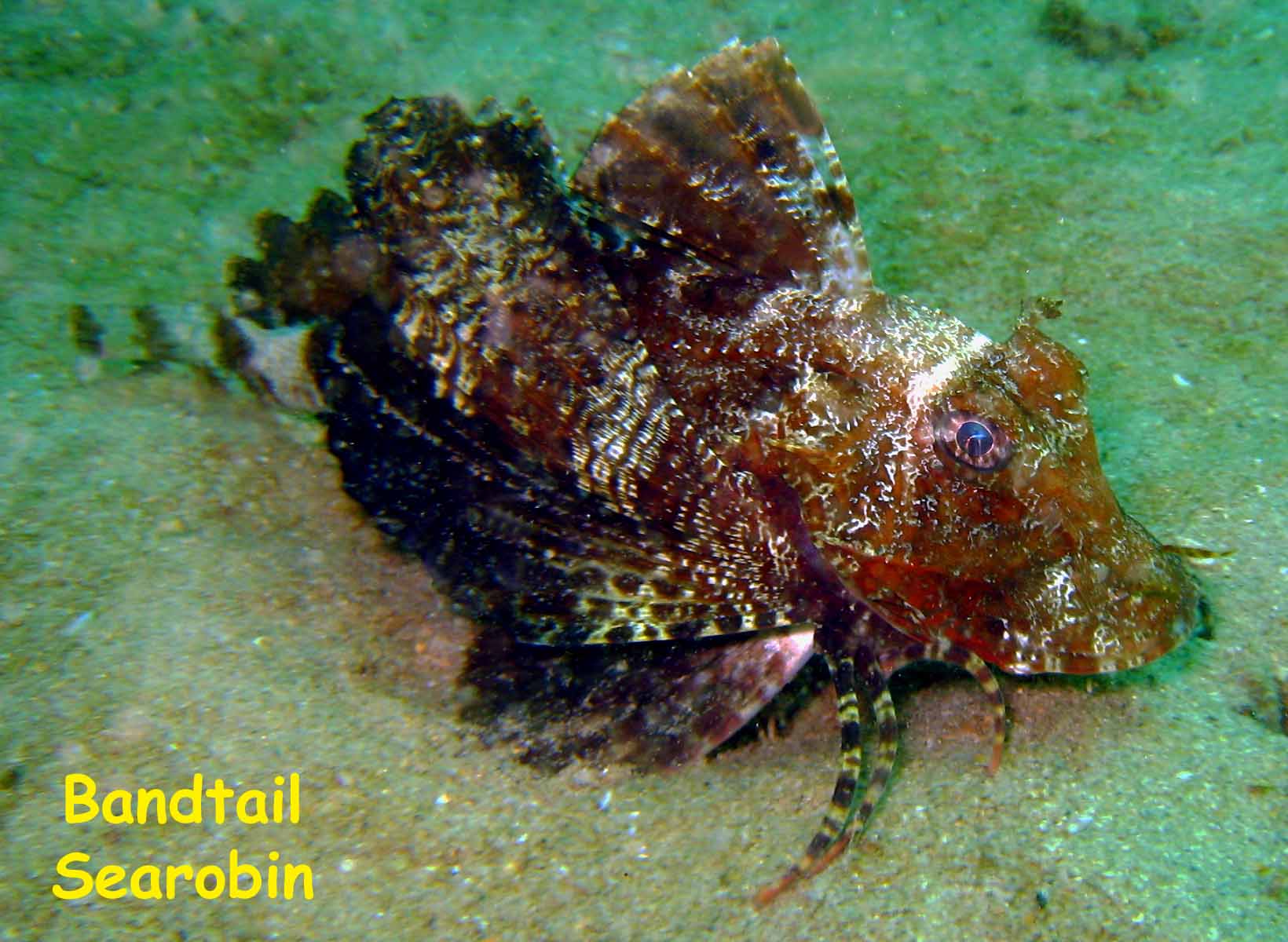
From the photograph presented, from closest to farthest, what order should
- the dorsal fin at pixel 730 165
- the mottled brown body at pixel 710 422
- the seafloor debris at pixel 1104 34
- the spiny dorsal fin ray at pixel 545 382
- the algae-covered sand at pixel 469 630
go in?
the algae-covered sand at pixel 469 630, the mottled brown body at pixel 710 422, the spiny dorsal fin ray at pixel 545 382, the dorsal fin at pixel 730 165, the seafloor debris at pixel 1104 34

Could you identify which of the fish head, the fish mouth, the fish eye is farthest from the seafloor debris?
the fish mouth

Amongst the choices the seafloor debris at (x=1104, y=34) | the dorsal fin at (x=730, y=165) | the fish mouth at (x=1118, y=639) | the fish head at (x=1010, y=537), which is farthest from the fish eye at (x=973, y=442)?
the seafloor debris at (x=1104, y=34)

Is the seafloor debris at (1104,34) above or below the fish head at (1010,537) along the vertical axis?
above

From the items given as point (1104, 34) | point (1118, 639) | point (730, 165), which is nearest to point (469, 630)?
point (730, 165)

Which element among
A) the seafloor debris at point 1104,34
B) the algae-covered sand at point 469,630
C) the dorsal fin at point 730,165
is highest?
the seafloor debris at point 1104,34

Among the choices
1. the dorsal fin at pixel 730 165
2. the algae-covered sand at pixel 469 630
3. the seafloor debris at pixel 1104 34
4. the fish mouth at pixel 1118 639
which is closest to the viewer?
the algae-covered sand at pixel 469 630

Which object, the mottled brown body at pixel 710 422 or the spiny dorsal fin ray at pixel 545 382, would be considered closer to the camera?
the mottled brown body at pixel 710 422

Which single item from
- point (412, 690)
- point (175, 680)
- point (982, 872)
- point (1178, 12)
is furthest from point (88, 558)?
point (1178, 12)

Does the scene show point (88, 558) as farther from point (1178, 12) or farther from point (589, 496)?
point (1178, 12)

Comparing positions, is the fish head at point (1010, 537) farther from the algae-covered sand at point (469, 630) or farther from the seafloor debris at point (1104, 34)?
the seafloor debris at point (1104, 34)
